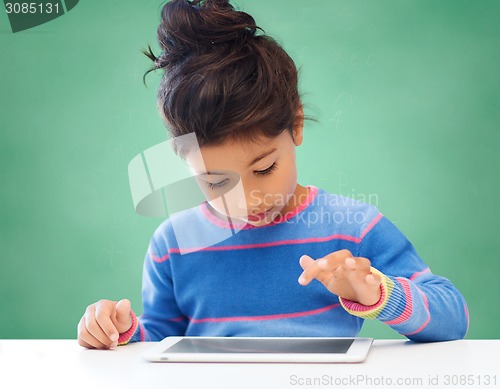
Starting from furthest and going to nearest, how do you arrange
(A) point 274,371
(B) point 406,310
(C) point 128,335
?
(C) point 128,335, (B) point 406,310, (A) point 274,371

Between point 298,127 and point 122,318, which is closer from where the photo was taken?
point 122,318

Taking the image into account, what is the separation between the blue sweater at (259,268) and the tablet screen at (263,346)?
0.16m

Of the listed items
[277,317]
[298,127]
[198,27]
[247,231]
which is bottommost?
[277,317]

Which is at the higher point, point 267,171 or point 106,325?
point 267,171

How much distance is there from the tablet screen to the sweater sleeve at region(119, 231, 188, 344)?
0.75 ft

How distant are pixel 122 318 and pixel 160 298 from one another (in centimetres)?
17

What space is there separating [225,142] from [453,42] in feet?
3.46

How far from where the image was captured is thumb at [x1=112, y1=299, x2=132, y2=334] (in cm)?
84

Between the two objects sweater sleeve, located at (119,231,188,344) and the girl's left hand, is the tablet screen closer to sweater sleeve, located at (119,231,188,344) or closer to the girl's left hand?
the girl's left hand

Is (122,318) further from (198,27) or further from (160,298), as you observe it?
(198,27)

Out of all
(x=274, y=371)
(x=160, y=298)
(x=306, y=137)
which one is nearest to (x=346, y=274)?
(x=274, y=371)

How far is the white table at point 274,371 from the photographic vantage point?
59 cm

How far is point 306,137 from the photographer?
1.75m

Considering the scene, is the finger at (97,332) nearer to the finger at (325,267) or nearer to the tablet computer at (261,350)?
the tablet computer at (261,350)
